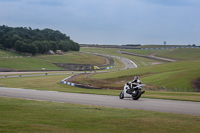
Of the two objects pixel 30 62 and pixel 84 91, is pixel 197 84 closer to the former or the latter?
pixel 84 91

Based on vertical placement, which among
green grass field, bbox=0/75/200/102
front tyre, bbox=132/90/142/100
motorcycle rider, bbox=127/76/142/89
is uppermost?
motorcycle rider, bbox=127/76/142/89

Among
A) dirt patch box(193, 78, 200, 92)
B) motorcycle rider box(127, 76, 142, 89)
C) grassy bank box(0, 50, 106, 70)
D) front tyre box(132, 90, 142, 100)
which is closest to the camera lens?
motorcycle rider box(127, 76, 142, 89)

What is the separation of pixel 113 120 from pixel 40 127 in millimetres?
3303

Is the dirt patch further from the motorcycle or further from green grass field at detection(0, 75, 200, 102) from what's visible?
the motorcycle

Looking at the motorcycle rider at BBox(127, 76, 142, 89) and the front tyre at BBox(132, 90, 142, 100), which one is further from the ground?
the motorcycle rider at BBox(127, 76, 142, 89)

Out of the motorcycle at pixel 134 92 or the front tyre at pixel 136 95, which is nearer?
the motorcycle at pixel 134 92

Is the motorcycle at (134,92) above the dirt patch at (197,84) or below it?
above

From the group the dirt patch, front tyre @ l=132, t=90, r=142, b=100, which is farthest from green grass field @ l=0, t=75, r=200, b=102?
the dirt patch

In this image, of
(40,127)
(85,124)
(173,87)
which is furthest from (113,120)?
(173,87)

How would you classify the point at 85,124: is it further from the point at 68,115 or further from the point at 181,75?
the point at 181,75

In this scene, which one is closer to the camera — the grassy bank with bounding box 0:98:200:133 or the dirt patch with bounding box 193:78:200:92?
the grassy bank with bounding box 0:98:200:133

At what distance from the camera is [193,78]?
1785 inches

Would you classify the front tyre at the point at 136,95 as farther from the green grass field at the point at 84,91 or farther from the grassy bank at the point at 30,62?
the grassy bank at the point at 30,62

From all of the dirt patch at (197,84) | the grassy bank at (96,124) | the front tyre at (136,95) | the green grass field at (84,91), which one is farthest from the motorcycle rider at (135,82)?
the dirt patch at (197,84)
